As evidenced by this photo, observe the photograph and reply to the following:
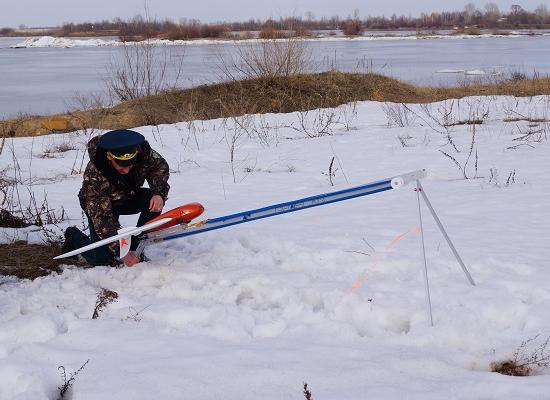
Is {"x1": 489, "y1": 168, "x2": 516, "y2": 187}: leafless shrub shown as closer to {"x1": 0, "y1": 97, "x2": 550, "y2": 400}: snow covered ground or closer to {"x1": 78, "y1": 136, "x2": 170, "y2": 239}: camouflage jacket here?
{"x1": 0, "y1": 97, "x2": 550, "y2": 400}: snow covered ground

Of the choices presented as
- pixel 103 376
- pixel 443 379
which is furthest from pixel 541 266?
pixel 103 376

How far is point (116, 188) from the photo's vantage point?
427cm

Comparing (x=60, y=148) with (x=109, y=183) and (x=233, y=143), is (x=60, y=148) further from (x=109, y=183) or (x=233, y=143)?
(x=109, y=183)

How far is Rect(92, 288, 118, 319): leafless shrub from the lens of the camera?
3660 millimetres

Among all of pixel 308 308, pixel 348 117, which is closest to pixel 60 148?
pixel 348 117

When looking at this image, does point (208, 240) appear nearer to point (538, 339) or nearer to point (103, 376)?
point (103, 376)

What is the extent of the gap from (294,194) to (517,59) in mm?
22428

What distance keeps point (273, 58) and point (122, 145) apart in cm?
1360

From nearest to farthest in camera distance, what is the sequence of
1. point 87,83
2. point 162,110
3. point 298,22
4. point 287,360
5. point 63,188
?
point 287,360 < point 63,188 < point 162,110 < point 298,22 < point 87,83

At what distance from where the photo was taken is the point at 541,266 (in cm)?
401

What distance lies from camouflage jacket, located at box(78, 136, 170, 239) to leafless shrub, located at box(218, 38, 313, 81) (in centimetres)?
1303

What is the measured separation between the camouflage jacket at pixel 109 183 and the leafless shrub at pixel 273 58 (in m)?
13.0

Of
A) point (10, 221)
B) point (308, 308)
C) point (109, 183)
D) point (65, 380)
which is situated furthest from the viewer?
point (10, 221)

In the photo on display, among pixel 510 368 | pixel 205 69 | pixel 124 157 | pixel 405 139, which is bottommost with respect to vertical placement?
pixel 510 368
